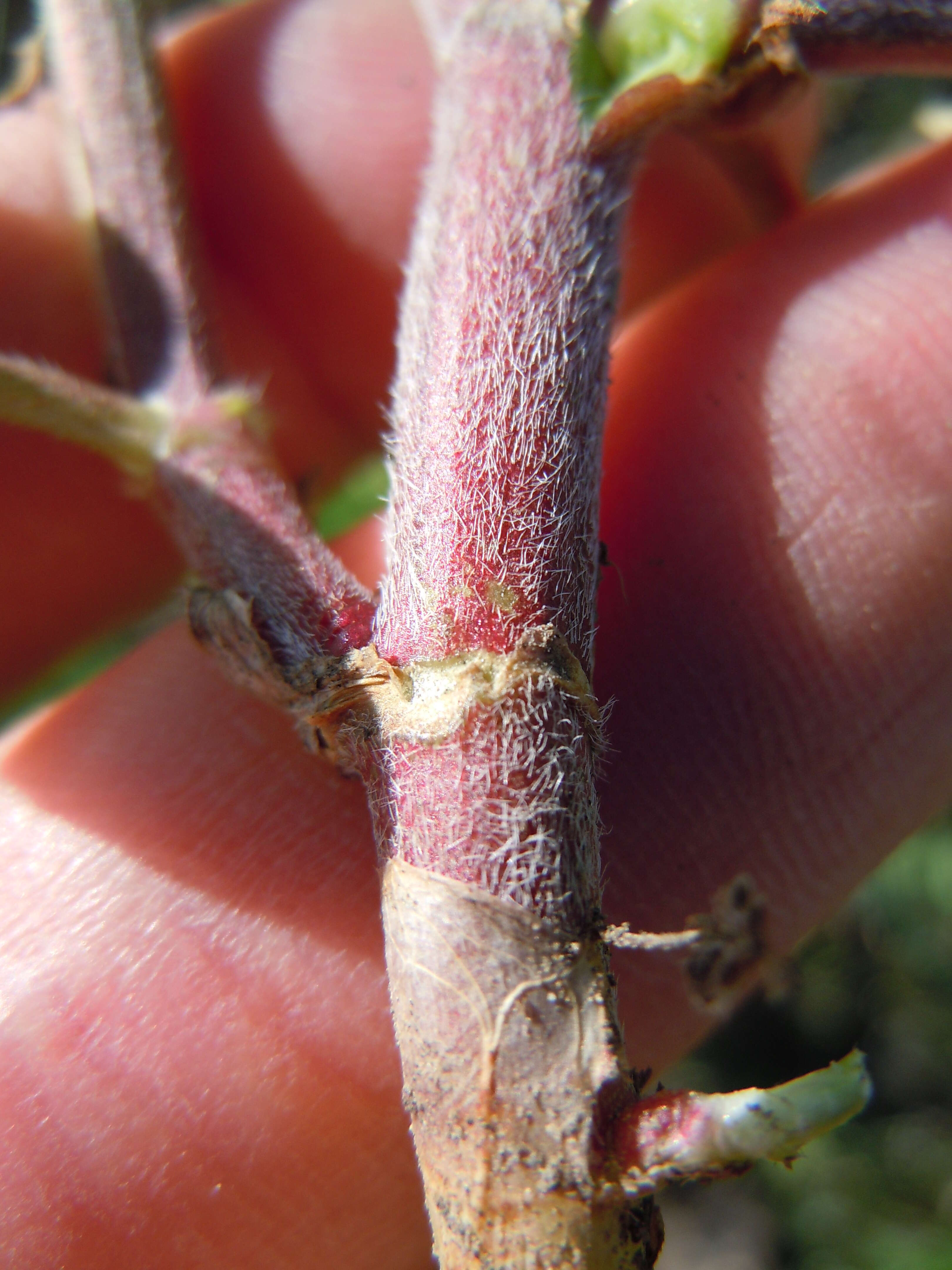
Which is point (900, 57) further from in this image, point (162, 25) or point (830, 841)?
point (162, 25)

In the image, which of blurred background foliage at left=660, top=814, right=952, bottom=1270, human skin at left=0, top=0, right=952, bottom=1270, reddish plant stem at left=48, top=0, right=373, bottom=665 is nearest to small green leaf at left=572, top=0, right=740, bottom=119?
human skin at left=0, top=0, right=952, bottom=1270

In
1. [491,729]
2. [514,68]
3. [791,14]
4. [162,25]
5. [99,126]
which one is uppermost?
[162,25]

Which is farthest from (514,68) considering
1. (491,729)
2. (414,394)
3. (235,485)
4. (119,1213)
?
(119,1213)

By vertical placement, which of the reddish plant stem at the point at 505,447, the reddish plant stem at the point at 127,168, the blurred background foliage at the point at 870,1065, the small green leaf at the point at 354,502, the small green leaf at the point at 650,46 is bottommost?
the blurred background foliage at the point at 870,1065

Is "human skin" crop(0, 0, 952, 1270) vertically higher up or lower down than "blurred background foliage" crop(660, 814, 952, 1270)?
higher up

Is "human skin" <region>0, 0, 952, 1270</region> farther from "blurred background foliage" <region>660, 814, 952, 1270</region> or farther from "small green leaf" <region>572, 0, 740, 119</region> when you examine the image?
"blurred background foliage" <region>660, 814, 952, 1270</region>

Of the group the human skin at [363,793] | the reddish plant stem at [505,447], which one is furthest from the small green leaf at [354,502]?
the reddish plant stem at [505,447]

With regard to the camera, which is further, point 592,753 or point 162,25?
point 162,25

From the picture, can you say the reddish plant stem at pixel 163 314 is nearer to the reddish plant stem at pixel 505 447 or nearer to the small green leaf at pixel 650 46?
the reddish plant stem at pixel 505 447
